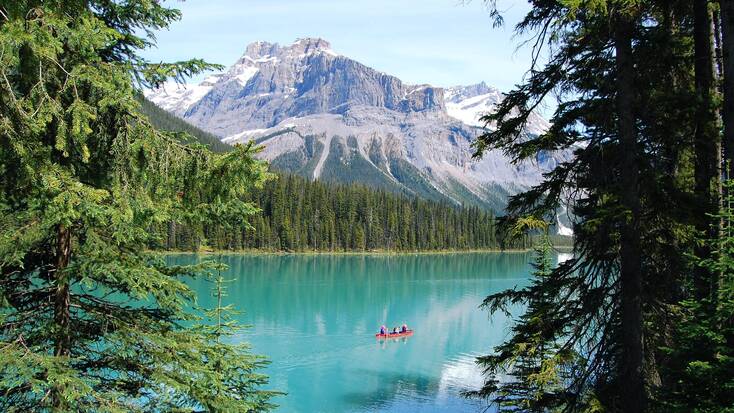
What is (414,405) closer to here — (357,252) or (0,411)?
(0,411)

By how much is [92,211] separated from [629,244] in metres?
6.51

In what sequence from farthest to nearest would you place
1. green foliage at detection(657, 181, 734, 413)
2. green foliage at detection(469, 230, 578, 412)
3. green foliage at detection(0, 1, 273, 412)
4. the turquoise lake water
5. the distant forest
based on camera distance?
the distant forest, the turquoise lake water, green foliage at detection(469, 230, 578, 412), green foliage at detection(657, 181, 734, 413), green foliage at detection(0, 1, 273, 412)

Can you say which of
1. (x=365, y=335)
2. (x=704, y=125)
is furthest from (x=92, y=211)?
(x=365, y=335)

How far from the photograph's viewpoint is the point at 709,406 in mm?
6141

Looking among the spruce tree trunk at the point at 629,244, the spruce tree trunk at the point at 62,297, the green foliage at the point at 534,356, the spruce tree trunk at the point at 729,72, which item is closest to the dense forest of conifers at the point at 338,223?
the green foliage at the point at 534,356

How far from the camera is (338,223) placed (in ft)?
440

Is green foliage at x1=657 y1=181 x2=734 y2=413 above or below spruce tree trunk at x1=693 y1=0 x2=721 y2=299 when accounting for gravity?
below

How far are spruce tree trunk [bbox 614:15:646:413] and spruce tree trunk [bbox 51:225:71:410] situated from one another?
22.3ft

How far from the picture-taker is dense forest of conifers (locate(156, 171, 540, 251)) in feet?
401

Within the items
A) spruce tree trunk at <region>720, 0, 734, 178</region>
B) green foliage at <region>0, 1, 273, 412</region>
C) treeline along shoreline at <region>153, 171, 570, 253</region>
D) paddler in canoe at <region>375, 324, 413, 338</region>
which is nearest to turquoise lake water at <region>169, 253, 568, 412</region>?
paddler in canoe at <region>375, 324, 413, 338</region>

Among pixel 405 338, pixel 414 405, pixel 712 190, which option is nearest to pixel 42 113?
pixel 712 190

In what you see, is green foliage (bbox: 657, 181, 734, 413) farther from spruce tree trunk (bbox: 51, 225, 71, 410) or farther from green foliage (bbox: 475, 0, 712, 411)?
spruce tree trunk (bbox: 51, 225, 71, 410)

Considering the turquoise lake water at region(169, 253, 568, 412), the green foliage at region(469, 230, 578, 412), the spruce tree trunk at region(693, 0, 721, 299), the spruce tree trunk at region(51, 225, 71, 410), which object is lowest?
the turquoise lake water at region(169, 253, 568, 412)

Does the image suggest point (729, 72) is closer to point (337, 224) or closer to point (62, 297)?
point (62, 297)
